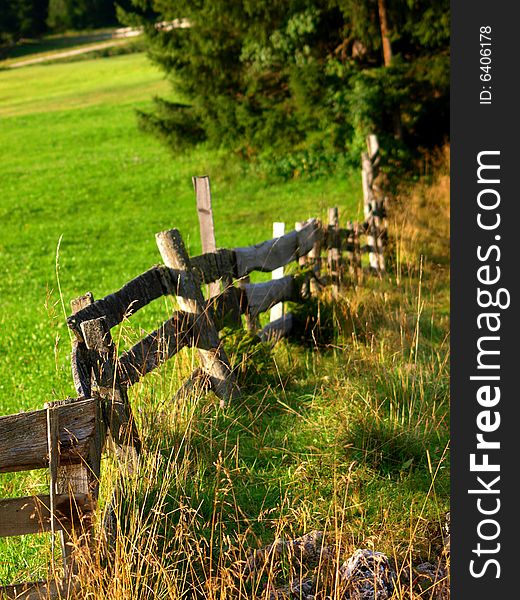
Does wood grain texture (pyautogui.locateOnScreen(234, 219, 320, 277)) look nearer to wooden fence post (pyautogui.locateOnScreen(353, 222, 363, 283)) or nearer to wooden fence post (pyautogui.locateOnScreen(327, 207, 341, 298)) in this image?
wooden fence post (pyautogui.locateOnScreen(327, 207, 341, 298))

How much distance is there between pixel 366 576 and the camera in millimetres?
3916

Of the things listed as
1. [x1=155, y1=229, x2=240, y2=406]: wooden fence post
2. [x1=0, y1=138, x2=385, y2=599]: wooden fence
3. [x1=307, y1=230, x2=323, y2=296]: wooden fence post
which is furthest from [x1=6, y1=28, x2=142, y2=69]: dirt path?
[x1=155, y1=229, x2=240, y2=406]: wooden fence post

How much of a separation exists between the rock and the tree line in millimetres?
50598

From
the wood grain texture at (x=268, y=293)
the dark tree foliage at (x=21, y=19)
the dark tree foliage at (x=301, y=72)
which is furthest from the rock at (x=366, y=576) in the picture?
the dark tree foliage at (x=21, y=19)

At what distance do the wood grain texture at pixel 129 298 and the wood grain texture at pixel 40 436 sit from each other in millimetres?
980

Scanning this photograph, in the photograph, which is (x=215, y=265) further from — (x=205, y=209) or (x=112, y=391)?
(x=112, y=391)

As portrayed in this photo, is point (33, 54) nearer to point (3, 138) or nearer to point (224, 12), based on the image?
point (3, 138)

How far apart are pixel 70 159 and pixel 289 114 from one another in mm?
10027

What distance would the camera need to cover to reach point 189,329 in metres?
5.80

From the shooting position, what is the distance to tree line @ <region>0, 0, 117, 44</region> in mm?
51628

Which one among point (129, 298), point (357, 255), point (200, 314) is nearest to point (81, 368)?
point (129, 298)

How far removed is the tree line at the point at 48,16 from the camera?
169 ft

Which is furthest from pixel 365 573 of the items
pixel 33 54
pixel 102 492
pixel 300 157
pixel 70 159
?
pixel 33 54

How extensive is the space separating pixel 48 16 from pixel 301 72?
151ft
